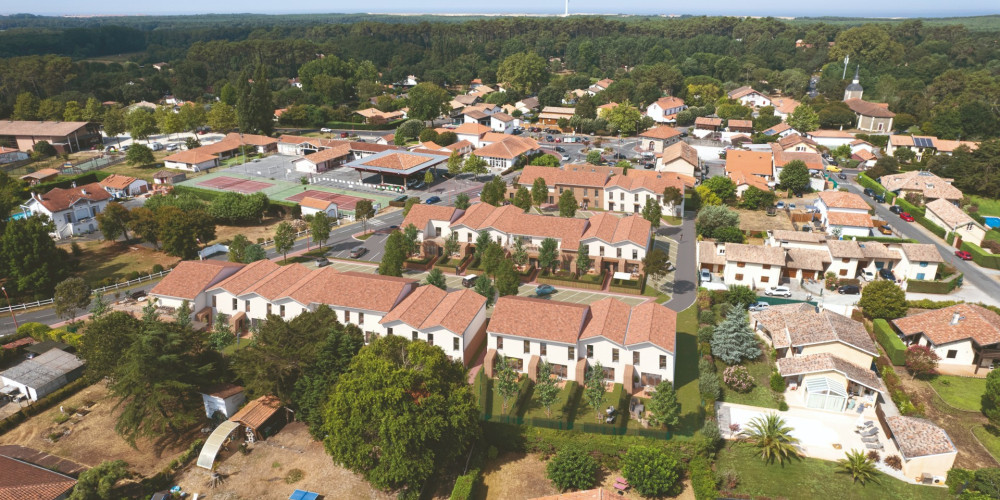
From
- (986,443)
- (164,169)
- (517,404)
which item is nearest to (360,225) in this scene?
(517,404)

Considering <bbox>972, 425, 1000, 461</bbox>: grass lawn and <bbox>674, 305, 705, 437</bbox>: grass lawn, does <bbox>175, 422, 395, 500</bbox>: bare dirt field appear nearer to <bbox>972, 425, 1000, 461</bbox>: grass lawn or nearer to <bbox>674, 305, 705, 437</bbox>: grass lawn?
<bbox>674, 305, 705, 437</bbox>: grass lawn

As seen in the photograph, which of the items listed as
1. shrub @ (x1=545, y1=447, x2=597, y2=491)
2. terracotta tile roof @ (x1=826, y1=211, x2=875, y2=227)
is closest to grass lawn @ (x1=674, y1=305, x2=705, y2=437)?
shrub @ (x1=545, y1=447, x2=597, y2=491)


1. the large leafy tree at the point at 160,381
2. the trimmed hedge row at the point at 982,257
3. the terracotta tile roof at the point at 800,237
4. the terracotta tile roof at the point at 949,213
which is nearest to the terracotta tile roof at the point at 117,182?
the large leafy tree at the point at 160,381

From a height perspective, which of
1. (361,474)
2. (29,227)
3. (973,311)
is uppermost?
(29,227)

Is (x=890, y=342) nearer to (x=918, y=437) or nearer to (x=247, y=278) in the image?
(x=918, y=437)

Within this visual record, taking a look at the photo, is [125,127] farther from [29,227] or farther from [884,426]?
[884,426]

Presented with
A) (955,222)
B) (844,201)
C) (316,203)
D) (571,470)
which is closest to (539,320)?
(571,470)
